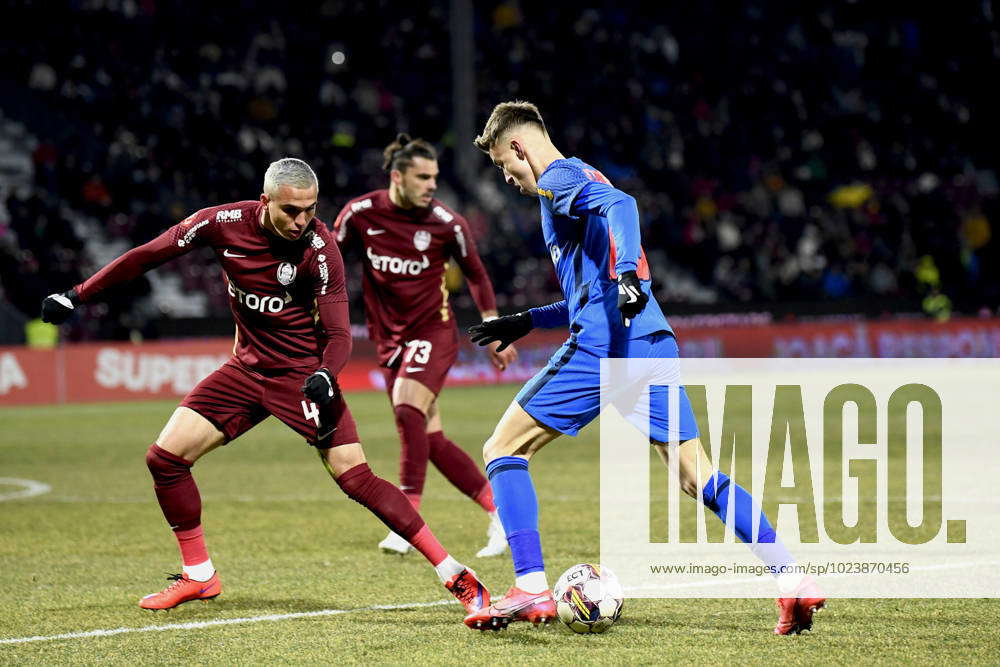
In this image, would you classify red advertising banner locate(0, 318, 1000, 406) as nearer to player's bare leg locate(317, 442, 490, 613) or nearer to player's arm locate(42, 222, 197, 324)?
player's arm locate(42, 222, 197, 324)

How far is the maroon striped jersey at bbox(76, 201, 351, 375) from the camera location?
20.5 ft

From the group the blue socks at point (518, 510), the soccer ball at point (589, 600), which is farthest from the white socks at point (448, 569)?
the soccer ball at point (589, 600)

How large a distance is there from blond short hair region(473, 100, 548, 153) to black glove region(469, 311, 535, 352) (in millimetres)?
844

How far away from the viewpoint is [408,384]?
858 cm

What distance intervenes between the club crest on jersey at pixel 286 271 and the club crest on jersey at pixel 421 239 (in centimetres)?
253

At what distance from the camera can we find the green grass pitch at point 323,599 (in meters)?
5.33

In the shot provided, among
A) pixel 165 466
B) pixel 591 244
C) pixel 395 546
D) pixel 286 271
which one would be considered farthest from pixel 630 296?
pixel 395 546

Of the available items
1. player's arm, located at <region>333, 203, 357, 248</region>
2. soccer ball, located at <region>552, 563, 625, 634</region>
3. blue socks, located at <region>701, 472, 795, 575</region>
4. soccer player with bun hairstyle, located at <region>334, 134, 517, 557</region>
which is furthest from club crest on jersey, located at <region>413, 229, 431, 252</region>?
blue socks, located at <region>701, 472, 795, 575</region>

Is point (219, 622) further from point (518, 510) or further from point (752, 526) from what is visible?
point (752, 526)

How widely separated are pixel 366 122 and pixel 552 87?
4743mm

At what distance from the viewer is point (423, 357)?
28.5ft

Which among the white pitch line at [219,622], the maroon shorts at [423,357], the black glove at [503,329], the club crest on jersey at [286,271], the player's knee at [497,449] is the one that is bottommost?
the white pitch line at [219,622]

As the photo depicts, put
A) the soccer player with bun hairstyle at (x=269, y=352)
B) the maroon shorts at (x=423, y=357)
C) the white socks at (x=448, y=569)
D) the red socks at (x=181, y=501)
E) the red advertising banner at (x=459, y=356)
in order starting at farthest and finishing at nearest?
1. the red advertising banner at (x=459, y=356)
2. the maroon shorts at (x=423, y=357)
3. the red socks at (x=181, y=501)
4. the soccer player with bun hairstyle at (x=269, y=352)
5. the white socks at (x=448, y=569)

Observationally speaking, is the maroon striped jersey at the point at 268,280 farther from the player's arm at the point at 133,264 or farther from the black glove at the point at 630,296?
the black glove at the point at 630,296
